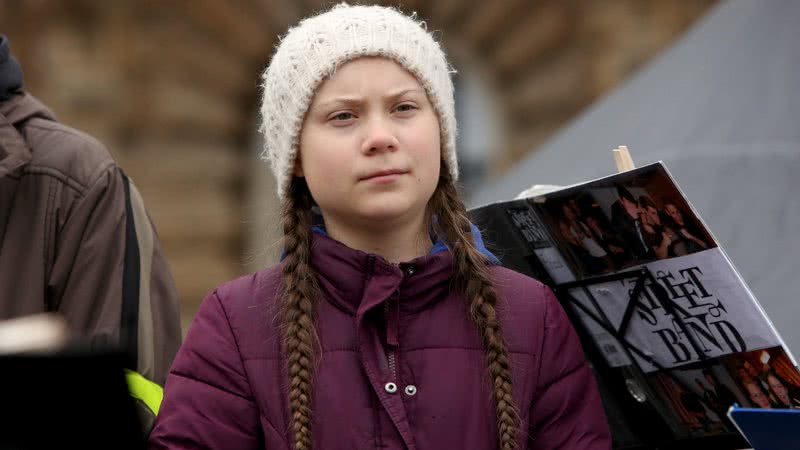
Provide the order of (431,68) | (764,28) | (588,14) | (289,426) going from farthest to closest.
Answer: (588,14) → (764,28) → (431,68) → (289,426)

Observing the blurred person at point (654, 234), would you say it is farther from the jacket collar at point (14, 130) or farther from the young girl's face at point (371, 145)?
the jacket collar at point (14, 130)

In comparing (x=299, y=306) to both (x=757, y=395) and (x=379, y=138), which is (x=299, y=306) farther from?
(x=757, y=395)

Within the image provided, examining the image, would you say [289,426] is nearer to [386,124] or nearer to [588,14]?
[386,124]

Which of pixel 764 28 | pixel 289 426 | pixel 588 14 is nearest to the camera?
pixel 289 426

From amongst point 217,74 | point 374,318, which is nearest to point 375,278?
point 374,318

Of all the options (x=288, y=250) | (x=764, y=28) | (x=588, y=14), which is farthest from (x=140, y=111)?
(x=288, y=250)

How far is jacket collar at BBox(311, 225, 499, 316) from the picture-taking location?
265 centimetres

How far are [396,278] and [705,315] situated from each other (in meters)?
0.56

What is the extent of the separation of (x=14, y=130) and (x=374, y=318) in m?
0.88

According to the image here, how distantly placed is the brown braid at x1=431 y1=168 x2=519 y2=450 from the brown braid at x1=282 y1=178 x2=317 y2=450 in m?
0.26

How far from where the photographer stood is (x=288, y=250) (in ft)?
9.22

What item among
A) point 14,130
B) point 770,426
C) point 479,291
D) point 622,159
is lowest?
point 770,426

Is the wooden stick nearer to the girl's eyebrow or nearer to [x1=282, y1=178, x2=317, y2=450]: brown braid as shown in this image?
the girl's eyebrow

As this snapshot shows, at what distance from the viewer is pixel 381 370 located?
102 inches
